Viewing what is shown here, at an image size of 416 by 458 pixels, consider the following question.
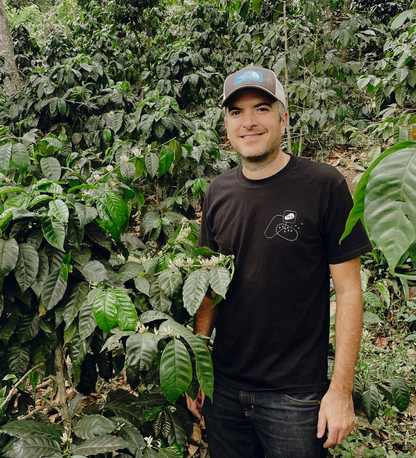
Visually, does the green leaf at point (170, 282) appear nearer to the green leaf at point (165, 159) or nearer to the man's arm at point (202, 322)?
the man's arm at point (202, 322)

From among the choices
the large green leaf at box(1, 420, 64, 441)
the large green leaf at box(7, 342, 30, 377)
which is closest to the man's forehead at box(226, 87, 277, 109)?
the large green leaf at box(7, 342, 30, 377)

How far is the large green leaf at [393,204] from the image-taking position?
1.60 feet

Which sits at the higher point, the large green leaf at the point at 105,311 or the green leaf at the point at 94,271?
the green leaf at the point at 94,271

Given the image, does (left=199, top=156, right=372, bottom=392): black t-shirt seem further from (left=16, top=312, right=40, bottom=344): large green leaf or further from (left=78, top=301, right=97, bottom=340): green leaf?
(left=16, top=312, right=40, bottom=344): large green leaf

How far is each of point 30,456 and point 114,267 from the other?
69cm

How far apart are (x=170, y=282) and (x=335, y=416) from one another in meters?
0.74

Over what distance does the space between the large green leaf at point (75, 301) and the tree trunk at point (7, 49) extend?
3822 mm

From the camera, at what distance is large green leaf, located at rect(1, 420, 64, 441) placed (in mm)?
1199

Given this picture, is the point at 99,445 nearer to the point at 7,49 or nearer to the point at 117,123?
the point at 117,123

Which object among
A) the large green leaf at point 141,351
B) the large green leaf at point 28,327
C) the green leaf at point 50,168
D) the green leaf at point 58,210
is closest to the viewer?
the large green leaf at point 141,351

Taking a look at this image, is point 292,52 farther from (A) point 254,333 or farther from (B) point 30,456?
(B) point 30,456

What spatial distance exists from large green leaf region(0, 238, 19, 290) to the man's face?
0.88 m

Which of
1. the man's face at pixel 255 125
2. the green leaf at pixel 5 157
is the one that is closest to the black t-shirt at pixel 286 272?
the man's face at pixel 255 125

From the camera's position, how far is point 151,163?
85.5 inches
